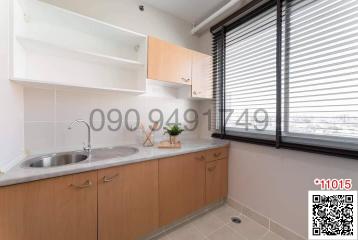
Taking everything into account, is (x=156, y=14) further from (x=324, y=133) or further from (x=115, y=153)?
(x=324, y=133)

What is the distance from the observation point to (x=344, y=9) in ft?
4.02

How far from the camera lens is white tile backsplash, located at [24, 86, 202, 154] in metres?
A: 1.41

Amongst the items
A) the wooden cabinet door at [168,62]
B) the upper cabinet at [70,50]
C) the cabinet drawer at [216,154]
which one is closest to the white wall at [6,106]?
the upper cabinet at [70,50]

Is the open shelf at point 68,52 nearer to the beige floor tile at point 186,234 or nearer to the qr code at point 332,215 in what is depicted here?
the beige floor tile at point 186,234

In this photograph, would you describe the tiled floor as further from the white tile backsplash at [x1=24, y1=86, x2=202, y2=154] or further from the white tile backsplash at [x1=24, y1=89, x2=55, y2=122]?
the white tile backsplash at [x1=24, y1=89, x2=55, y2=122]

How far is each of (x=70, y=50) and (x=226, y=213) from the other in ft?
7.67

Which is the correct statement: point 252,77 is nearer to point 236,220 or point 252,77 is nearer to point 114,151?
point 236,220

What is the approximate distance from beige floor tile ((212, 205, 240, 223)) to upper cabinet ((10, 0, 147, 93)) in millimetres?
1686

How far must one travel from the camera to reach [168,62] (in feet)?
6.04

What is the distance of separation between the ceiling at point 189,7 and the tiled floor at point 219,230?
8.56ft

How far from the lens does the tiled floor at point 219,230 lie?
156 cm

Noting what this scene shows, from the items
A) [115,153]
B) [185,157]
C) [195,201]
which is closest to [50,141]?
[115,153]

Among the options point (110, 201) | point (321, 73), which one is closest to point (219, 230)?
point (110, 201)

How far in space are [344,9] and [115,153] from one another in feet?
7.59
